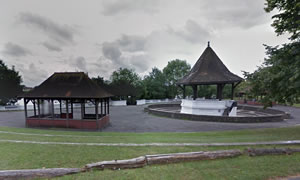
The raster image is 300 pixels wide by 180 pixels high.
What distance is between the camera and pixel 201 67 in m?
17.7

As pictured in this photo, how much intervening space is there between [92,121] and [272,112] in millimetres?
20553

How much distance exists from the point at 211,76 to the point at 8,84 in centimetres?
3107

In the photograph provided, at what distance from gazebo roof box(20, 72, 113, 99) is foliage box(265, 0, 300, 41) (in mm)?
11930

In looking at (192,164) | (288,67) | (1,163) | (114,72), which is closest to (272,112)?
(288,67)

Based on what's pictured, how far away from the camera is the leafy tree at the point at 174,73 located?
45.6m

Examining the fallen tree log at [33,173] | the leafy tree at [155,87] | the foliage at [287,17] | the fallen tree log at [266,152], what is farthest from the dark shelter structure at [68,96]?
the leafy tree at [155,87]

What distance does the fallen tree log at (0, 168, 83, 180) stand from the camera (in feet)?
9.98

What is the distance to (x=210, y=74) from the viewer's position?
16.6m

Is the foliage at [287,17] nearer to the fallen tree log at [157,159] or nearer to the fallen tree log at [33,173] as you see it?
the fallen tree log at [157,159]

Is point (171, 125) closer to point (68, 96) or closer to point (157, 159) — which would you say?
point (157, 159)

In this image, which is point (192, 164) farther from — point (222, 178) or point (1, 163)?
point (1, 163)

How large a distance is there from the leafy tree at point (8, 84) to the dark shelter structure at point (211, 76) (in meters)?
27.6

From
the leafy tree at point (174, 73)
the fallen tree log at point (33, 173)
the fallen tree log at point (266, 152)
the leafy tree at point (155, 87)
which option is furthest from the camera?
the leafy tree at point (174, 73)

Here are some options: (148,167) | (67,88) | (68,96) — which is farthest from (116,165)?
(67,88)
